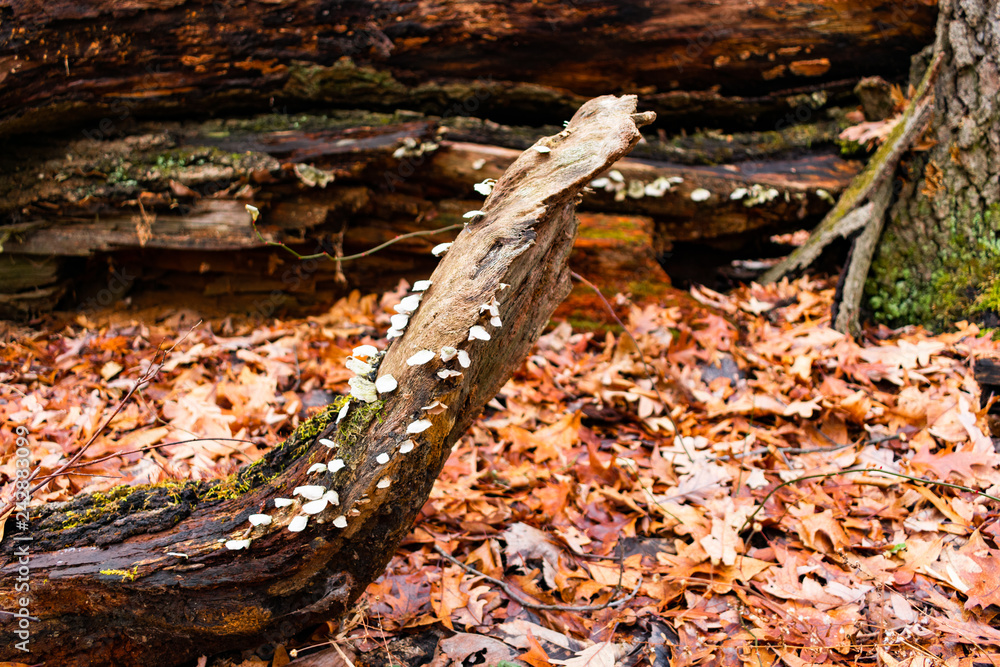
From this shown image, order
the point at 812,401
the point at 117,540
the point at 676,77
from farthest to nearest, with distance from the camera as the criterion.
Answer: the point at 676,77 → the point at 812,401 → the point at 117,540

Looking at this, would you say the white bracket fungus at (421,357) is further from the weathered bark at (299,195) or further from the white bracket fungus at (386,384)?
the weathered bark at (299,195)

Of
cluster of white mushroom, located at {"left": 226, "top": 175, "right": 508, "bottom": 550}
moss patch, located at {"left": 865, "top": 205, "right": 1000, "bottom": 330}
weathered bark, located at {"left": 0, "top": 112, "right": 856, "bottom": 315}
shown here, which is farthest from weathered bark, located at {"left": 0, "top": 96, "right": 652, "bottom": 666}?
moss patch, located at {"left": 865, "top": 205, "right": 1000, "bottom": 330}

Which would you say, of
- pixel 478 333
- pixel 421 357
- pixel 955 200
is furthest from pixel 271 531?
pixel 955 200

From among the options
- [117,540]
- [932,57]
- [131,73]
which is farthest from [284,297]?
[932,57]

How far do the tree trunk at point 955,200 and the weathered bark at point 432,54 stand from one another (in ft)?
2.69

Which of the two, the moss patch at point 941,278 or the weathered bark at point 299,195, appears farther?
the weathered bark at point 299,195

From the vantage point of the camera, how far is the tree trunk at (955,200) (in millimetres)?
4246

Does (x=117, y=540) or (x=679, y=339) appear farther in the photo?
(x=679, y=339)

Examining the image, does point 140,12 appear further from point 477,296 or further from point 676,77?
point 676,77

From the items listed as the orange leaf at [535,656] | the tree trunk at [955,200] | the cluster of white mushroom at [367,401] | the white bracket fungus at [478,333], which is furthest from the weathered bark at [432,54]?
the orange leaf at [535,656]

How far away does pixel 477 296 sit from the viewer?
2.26 m

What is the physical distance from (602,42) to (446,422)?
14.4 ft

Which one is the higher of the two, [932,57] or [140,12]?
[140,12]

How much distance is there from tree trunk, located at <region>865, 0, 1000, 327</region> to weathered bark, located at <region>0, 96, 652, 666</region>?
3.68 meters
